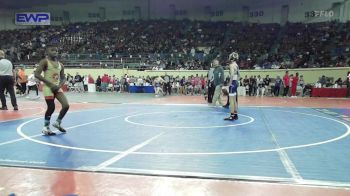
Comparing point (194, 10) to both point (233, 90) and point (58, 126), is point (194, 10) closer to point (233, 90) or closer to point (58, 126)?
point (233, 90)

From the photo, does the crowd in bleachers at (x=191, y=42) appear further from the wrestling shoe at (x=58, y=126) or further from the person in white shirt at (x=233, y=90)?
the wrestling shoe at (x=58, y=126)

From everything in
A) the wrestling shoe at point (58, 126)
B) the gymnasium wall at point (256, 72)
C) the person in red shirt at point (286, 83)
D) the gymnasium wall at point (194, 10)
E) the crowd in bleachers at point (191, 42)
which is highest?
the gymnasium wall at point (194, 10)

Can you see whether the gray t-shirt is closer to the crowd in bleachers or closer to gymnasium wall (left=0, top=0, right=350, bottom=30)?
the crowd in bleachers

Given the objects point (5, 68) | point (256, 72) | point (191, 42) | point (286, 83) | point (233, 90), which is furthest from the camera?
point (191, 42)

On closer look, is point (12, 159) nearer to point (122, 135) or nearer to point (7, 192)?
point (7, 192)

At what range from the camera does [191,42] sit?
111 ft

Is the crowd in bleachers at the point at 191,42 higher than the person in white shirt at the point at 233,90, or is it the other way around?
the crowd in bleachers at the point at 191,42

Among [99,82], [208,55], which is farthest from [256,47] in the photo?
[99,82]

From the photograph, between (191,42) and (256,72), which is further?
(191,42)

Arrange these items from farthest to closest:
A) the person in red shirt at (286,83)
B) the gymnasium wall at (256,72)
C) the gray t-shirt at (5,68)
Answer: the gymnasium wall at (256,72), the person in red shirt at (286,83), the gray t-shirt at (5,68)

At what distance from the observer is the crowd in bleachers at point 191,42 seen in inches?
1056

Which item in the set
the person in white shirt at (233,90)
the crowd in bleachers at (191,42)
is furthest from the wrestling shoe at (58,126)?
the crowd in bleachers at (191,42)

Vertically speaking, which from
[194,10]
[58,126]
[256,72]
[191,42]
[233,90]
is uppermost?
[194,10]

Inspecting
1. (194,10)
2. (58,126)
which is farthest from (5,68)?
(194,10)
